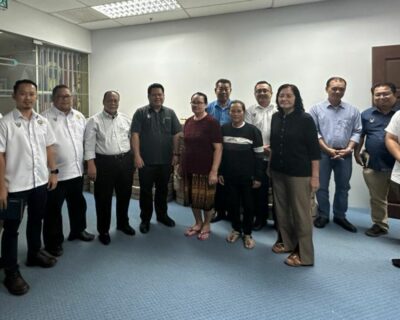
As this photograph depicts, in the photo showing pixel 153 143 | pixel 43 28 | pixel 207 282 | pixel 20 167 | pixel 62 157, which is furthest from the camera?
pixel 43 28

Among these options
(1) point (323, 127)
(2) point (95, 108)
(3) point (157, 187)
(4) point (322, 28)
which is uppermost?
(4) point (322, 28)

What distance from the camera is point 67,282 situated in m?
2.19

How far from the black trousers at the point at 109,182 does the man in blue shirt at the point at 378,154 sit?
7.99ft

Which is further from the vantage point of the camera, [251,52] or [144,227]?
[251,52]

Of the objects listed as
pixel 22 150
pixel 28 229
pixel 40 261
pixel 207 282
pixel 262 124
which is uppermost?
pixel 262 124

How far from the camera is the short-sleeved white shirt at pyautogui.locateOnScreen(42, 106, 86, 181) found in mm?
2531

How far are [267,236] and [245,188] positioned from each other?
63 centimetres

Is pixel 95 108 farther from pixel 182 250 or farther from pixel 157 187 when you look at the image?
pixel 182 250

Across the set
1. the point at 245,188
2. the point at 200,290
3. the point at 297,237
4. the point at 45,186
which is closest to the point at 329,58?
the point at 245,188

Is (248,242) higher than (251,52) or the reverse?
the reverse

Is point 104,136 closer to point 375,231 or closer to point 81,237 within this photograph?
point 81,237

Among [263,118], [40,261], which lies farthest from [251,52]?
[40,261]

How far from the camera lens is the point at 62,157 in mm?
2549

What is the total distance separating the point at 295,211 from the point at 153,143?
4.91ft
